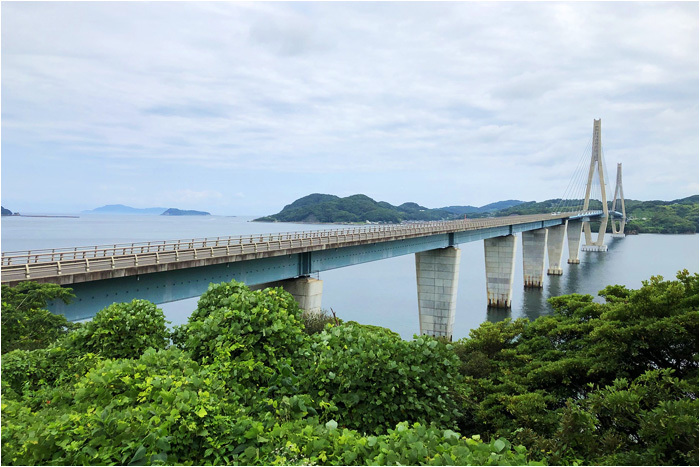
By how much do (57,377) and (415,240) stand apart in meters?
37.2

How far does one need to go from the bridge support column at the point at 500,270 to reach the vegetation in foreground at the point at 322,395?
4967 centimetres

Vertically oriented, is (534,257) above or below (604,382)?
below

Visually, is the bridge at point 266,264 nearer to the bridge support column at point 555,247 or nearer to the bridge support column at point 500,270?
the bridge support column at point 500,270

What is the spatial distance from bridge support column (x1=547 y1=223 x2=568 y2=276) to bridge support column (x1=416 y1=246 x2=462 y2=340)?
48958 mm

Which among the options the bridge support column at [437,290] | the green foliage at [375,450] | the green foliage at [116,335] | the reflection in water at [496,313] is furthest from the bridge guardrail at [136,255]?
the reflection in water at [496,313]

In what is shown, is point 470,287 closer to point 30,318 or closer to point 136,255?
point 136,255

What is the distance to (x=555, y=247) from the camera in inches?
3644

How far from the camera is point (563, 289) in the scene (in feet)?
232

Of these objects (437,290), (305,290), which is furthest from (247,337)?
(437,290)

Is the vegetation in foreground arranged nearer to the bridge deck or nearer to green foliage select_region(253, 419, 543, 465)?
green foliage select_region(253, 419, 543, 465)

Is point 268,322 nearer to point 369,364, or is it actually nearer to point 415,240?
point 369,364

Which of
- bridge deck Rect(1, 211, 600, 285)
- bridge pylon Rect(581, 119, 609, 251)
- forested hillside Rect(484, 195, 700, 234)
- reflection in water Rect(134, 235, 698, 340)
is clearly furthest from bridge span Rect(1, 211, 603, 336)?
forested hillside Rect(484, 195, 700, 234)

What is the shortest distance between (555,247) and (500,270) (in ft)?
116

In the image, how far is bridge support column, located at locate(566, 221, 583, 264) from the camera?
104 metres
